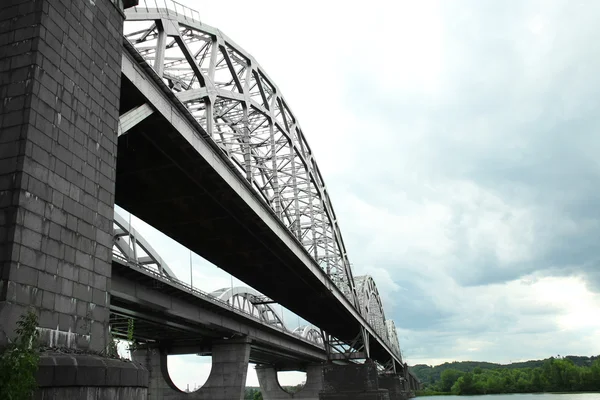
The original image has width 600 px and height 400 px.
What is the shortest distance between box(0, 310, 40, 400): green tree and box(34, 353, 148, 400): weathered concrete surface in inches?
13.2

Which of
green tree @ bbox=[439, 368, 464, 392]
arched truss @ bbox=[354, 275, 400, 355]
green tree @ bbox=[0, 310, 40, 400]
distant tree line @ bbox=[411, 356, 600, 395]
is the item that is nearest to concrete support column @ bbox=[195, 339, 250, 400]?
arched truss @ bbox=[354, 275, 400, 355]

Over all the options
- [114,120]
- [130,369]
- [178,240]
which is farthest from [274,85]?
[130,369]

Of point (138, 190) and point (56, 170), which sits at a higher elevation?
point (138, 190)

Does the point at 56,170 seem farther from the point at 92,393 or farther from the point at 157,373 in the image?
the point at 157,373

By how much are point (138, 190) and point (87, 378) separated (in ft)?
53.9

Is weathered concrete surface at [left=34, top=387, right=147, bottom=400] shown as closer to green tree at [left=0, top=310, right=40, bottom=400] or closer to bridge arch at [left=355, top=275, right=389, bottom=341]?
green tree at [left=0, top=310, right=40, bottom=400]

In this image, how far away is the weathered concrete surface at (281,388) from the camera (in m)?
82.4

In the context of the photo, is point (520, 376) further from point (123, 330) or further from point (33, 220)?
point (33, 220)

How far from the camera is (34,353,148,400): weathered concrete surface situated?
8.28 meters

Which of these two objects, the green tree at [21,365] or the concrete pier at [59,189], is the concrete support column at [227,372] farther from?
the green tree at [21,365]

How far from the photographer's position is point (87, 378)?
894 centimetres

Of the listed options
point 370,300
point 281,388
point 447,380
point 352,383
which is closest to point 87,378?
point 352,383

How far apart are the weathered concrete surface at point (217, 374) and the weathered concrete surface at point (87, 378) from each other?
36.5m

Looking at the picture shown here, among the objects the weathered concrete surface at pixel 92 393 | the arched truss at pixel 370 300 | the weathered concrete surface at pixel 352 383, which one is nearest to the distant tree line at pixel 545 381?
the arched truss at pixel 370 300
